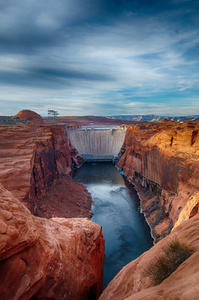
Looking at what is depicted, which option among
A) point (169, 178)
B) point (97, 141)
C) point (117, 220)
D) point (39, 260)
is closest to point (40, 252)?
point (39, 260)

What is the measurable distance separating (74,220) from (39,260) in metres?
4.86

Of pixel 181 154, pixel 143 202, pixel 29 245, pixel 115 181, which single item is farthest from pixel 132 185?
pixel 29 245

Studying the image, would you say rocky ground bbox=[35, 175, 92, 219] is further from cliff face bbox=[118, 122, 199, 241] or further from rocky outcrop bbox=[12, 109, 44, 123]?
rocky outcrop bbox=[12, 109, 44, 123]

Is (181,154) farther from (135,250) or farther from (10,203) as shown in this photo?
(10,203)

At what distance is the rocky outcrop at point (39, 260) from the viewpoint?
196 inches

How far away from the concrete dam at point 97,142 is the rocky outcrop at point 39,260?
48.7 meters

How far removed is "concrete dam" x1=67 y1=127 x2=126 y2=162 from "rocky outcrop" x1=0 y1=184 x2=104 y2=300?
160 ft

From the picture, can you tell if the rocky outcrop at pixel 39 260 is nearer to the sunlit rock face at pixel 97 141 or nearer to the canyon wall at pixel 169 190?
the canyon wall at pixel 169 190

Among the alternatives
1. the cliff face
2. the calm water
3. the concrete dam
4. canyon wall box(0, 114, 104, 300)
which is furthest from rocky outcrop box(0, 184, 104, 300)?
the concrete dam

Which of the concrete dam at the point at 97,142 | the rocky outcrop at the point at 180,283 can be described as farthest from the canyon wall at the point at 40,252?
the concrete dam at the point at 97,142

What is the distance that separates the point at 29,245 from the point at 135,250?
15.5 m

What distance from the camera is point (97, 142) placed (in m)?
62.7

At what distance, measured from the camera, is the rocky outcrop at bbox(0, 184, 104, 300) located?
4969mm

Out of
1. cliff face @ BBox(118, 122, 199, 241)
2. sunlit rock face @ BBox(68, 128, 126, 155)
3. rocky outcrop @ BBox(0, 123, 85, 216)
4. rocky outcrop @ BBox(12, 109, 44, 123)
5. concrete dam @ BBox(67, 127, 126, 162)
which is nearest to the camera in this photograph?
rocky outcrop @ BBox(0, 123, 85, 216)
